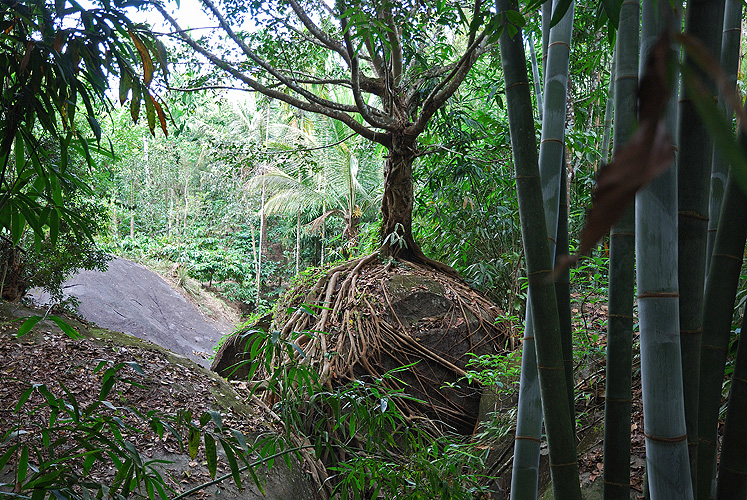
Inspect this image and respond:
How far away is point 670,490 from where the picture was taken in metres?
1.06

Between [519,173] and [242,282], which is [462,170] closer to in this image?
[519,173]

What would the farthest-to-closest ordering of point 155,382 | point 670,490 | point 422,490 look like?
point 155,382 → point 422,490 → point 670,490

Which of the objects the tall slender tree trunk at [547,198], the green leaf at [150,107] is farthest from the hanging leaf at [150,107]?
the tall slender tree trunk at [547,198]

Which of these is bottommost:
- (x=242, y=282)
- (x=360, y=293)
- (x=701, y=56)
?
(x=242, y=282)

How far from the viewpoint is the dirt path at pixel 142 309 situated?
26.0ft

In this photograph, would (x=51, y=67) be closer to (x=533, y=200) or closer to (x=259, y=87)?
(x=533, y=200)

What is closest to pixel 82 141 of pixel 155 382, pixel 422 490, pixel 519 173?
pixel 519 173

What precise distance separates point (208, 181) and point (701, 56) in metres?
18.8

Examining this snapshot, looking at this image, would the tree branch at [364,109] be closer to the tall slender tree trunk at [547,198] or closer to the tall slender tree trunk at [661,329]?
the tall slender tree trunk at [547,198]

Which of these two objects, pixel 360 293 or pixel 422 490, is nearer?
pixel 422 490

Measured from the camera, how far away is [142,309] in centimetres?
884

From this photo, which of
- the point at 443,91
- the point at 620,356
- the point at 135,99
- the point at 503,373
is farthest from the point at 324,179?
the point at 620,356

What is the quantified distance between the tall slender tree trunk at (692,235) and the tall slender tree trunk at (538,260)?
0.82 ft

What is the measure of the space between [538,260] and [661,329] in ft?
0.86
